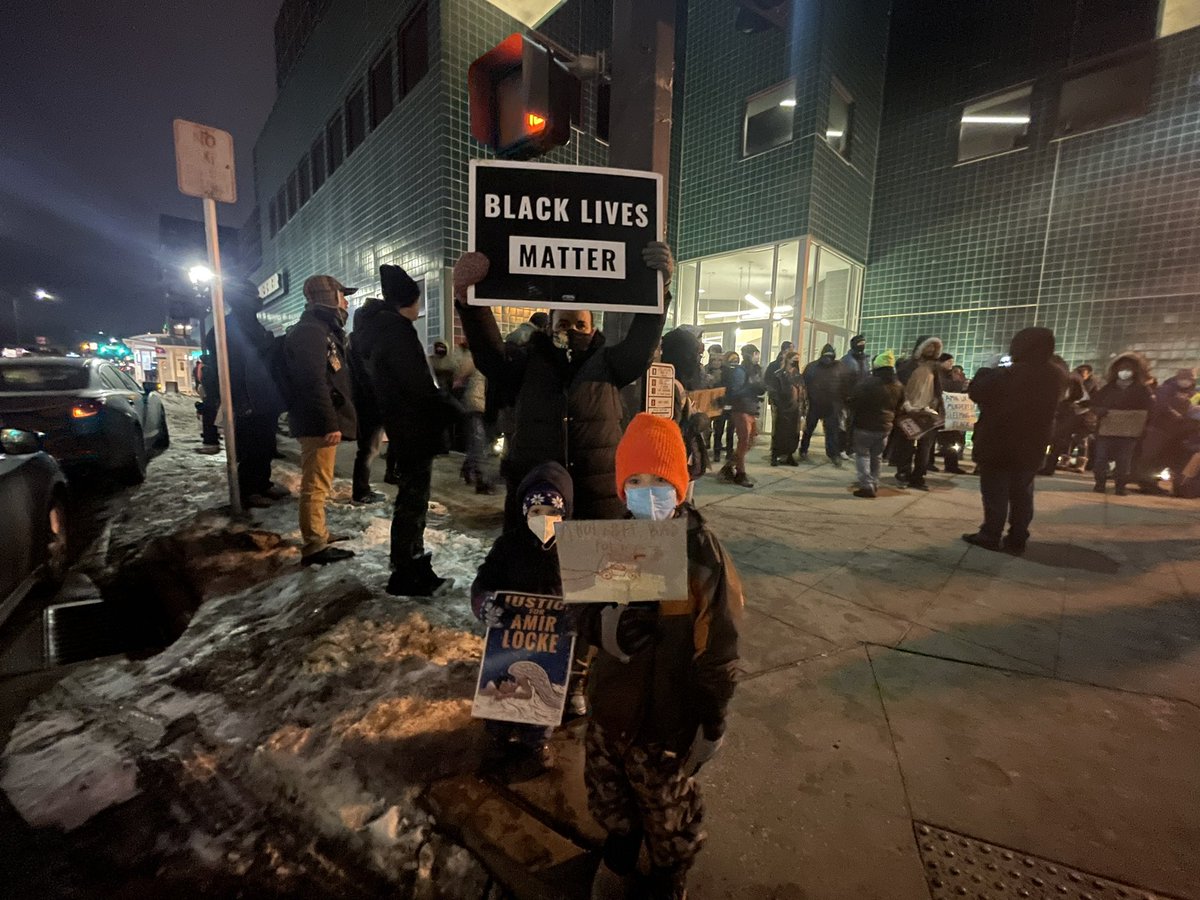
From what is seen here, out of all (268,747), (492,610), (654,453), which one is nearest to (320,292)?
(268,747)

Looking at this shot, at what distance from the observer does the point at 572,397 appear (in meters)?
2.54

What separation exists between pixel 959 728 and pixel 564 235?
298 cm

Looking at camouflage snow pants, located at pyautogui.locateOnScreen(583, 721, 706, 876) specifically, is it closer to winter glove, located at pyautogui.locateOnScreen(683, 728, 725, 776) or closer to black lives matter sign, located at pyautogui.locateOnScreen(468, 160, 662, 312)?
winter glove, located at pyautogui.locateOnScreen(683, 728, 725, 776)

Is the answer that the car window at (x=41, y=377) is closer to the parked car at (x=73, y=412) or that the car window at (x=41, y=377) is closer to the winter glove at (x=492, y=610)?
the parked car at (x=73, y=412)

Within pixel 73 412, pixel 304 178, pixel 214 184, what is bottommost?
pixel 73 412

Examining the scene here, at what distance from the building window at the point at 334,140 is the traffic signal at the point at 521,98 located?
10.7 m

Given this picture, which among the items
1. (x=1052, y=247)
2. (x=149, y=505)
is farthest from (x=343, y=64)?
(x=1052, y=247)

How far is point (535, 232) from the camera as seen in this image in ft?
7.75

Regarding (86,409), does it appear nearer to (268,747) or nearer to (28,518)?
(28,518)

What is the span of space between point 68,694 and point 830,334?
41.5 feet

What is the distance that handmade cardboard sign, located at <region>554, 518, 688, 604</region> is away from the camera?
4.58 ft

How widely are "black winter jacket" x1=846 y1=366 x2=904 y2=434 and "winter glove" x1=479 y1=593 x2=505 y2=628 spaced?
6.17 meters

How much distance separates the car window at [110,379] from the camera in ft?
21.0

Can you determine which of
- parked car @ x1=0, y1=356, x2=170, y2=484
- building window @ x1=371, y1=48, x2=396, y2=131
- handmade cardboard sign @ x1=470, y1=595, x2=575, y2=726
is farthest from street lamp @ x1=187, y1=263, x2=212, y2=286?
handmade cardboard sign @ x1=470, y1=595, x2=575, y2=726
